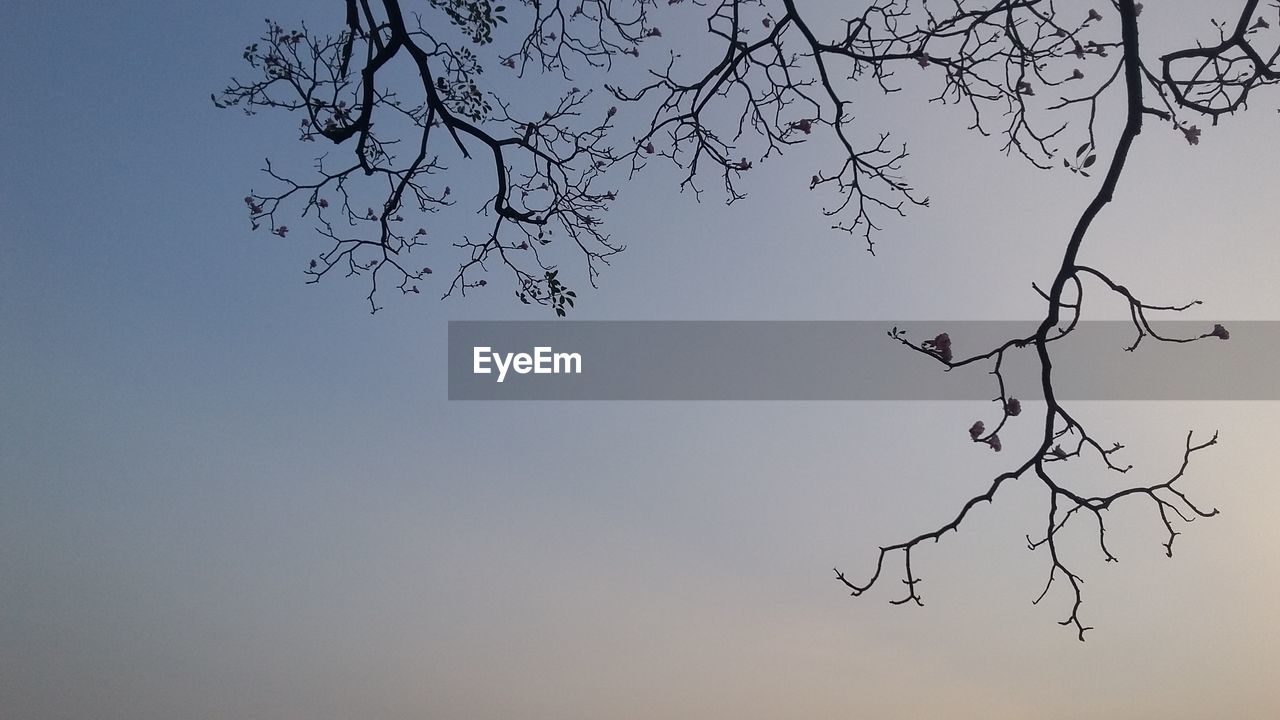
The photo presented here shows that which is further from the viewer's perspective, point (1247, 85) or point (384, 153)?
point (384, 153)

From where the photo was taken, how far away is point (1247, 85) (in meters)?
4.04

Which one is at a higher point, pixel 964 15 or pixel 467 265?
pixel 964 15

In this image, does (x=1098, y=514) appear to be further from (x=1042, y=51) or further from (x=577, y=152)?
(x=577, y=152)

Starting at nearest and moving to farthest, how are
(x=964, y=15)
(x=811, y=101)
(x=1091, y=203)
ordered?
1. (x=1091, y=203)
2. (x=964, y=15)
3. (x=811, y=101)

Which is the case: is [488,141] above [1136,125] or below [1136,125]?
above

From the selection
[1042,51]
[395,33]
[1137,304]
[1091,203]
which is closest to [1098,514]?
[1137,304]

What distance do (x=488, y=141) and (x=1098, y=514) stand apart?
3.27 metres

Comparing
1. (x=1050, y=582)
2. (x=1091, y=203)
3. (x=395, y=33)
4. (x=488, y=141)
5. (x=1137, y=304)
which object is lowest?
(x=1050, y=582)

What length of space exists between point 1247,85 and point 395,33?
3.65 meters

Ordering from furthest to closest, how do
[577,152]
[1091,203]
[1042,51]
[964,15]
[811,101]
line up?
[577,152]
[811,101]
[1042,51]
[964,15]
[1091,203]

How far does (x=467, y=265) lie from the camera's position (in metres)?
5.62

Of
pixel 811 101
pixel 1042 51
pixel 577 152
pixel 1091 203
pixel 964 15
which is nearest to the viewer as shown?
pixel 1091 203

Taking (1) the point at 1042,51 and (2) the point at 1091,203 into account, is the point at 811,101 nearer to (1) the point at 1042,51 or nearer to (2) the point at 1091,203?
(1) the point at 1042,51

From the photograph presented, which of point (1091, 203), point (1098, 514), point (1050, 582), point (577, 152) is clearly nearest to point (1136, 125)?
point (1091, 203)
